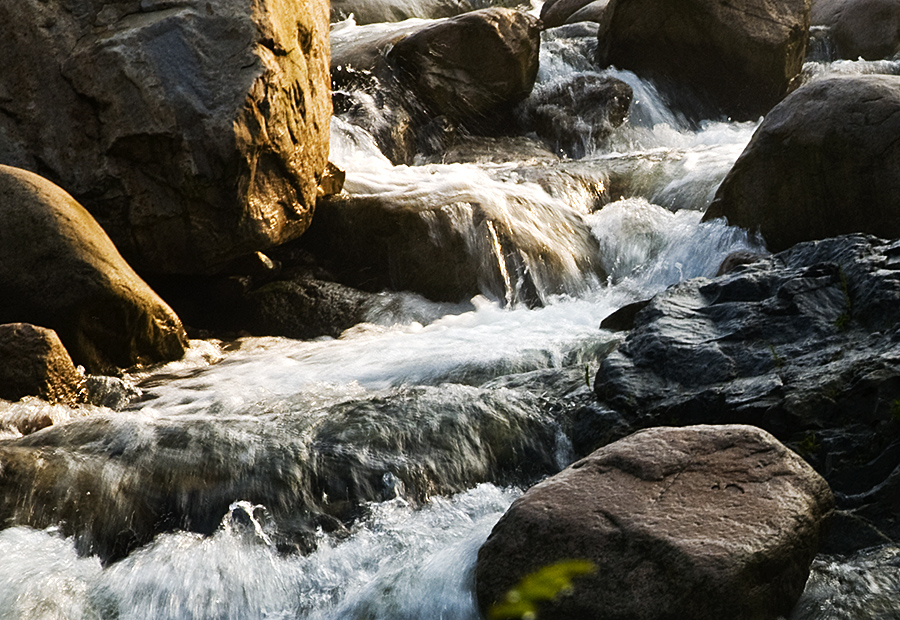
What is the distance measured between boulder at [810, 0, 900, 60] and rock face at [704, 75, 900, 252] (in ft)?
30.7

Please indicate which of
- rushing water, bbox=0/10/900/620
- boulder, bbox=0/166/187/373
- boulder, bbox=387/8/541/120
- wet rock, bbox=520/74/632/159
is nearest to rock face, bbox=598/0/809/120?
wet rock, bbox=520/74/632/159

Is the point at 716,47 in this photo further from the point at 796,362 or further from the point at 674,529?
the point at 674,529

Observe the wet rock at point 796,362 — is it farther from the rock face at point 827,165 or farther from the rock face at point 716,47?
the rock face at point 716,47

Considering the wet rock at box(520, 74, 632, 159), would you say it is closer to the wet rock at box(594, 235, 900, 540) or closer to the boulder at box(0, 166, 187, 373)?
the wet rock at box(594, 235, 900, 540)

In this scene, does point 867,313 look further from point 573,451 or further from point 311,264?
point 311,264

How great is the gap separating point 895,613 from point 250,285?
19.0 feet

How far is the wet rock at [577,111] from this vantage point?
40.2 ft

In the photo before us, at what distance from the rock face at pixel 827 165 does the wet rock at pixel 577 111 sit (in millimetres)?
4831

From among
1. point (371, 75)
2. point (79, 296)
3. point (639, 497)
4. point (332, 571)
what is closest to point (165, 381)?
point (79, 296)

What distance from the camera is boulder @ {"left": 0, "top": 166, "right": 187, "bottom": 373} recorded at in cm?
575

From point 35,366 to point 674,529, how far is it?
152 inches

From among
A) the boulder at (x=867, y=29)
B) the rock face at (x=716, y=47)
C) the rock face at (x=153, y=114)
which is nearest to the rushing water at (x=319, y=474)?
the rock face at (x=153, y=114)

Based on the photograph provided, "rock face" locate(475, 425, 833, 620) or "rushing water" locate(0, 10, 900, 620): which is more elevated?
"rock face" locate(475, 425, 833, 620)

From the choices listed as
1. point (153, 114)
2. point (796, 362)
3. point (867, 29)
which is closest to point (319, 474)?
point (796, 362)
